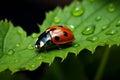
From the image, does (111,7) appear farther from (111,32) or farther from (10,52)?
(10,52)

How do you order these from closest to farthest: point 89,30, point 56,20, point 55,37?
1. point 55,37
2. point 89,30
3. point 56,20

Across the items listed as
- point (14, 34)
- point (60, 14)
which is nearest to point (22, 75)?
point (14, 34)

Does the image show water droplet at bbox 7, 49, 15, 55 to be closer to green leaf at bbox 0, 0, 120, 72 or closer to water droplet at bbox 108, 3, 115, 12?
green leaf at bbox 0, 0, 120, 72

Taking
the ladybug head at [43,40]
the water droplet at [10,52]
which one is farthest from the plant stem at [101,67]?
the water droplet at [10,52]

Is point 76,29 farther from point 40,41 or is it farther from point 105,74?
point 105,74

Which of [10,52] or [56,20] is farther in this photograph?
[56,20]

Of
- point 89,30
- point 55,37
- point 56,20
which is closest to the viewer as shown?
point 55,37

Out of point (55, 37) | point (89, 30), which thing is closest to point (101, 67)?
point (89, 30)
